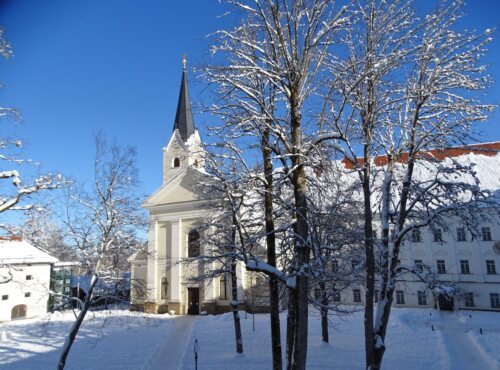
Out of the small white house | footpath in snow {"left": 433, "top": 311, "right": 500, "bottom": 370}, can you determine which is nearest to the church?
the small white house

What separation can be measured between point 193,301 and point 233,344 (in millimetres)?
14482

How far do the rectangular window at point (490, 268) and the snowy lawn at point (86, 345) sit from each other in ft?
87.0

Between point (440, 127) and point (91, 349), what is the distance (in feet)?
64.3

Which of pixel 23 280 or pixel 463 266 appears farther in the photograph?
Result: pixel 23 280

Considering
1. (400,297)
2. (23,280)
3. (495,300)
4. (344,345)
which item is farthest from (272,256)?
(23,280)

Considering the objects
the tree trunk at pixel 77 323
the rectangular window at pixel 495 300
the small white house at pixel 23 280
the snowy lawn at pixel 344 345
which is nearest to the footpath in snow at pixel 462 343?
the snowy lawn at pixel 344 345

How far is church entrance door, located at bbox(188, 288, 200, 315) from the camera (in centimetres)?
3324

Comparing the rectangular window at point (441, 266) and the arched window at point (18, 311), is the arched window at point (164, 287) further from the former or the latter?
the rectangular window at point (441, 266)

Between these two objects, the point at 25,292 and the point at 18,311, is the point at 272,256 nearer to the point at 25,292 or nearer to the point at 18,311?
the point at 18,311

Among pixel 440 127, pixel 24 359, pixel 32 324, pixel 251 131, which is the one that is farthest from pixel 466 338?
pixel 32 324

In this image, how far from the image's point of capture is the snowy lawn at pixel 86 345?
16.7 m

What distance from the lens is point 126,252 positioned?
47.1 ft

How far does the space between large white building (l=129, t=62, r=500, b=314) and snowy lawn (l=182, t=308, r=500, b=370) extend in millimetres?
4073

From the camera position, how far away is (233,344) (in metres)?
19.9
